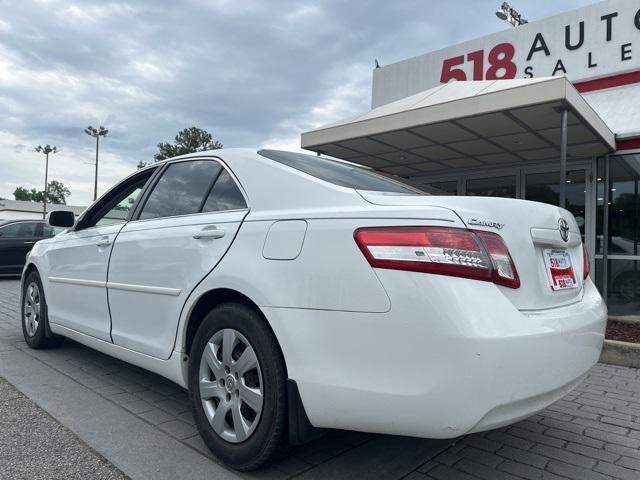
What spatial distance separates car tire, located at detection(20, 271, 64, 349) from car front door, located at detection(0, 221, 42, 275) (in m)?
8.02

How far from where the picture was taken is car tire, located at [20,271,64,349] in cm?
453

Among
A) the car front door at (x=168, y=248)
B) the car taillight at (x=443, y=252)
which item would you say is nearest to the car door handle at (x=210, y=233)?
the car front door at (x=168, y=248)

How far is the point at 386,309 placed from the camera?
6.14 feet

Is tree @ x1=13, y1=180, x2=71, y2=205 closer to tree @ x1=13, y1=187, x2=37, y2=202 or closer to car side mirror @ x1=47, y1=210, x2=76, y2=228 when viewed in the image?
tree @ x1=13, y1=187, x2=37, y2=202

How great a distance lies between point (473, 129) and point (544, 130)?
1.01 meters

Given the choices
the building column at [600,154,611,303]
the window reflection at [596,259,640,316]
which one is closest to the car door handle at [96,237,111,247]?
the building column at [600,154,611,303]

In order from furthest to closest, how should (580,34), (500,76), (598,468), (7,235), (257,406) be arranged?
(7,235), (500,76), (580,34), (598,468), (257,406)

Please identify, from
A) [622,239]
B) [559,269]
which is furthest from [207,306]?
[622,239]

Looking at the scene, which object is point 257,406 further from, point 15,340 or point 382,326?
point 15,340

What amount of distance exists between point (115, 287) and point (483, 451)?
2.52 meters

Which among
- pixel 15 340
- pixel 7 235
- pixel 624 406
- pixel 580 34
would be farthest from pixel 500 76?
pixel 7 235

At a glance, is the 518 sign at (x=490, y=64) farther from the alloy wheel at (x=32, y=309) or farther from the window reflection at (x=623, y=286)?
the alloy wheel at (x=32, y=309)

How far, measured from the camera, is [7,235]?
39.2 feet

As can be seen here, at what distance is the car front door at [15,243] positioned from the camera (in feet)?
38.4
